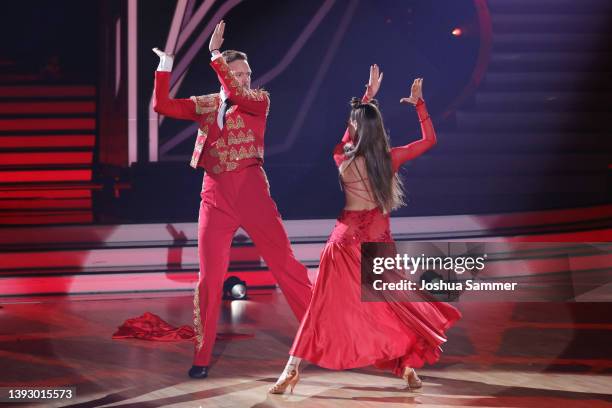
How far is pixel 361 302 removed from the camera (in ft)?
13.8

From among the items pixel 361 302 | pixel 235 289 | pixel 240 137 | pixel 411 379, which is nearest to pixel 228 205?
pixel 240 137

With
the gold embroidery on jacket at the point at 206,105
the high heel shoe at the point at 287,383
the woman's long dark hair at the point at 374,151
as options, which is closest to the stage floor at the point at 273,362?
the high heel shoe at the point at 287,383

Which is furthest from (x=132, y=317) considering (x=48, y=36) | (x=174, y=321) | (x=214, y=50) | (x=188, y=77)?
(x=48, y=36)

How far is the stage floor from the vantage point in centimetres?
424

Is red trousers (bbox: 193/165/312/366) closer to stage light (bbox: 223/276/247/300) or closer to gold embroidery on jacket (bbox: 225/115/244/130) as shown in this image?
gold embroidery on jacket (bbox: 225/115/244/130)

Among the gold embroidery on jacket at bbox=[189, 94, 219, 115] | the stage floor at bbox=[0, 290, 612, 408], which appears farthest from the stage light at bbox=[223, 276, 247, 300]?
the gold embroidery on jacket at bbox=[189, 94, 219, 115]

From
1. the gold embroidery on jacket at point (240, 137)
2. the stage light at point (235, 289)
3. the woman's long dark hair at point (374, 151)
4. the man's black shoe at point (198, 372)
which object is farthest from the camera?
the stage light at point (235, 289)

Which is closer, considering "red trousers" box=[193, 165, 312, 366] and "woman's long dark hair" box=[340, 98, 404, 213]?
"woman's long dark hair" box=[340, 98, 404, 213]

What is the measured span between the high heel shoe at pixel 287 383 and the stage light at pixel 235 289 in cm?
282

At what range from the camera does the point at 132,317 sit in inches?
252

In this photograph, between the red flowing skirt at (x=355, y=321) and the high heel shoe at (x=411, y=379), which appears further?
the high heel shoe at (x=411, y=379)

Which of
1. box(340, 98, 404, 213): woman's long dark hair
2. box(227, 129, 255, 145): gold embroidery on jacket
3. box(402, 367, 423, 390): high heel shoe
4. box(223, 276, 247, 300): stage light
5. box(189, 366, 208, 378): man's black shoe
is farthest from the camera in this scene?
box(223, 276, 247, 300): stage light

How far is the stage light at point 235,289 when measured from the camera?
23.3 feet

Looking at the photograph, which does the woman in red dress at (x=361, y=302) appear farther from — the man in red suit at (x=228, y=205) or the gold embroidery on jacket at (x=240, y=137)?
the gold embroidery on jacket at (x=240, y=137)
